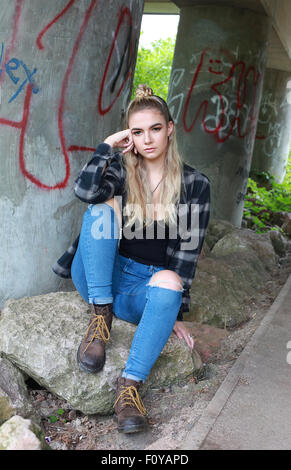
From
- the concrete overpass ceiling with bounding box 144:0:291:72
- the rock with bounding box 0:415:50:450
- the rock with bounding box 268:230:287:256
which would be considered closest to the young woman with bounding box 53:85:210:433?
the rock with bounding box 0:415:50:450

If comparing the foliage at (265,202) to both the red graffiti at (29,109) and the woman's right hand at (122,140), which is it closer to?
the red graffiti at (29,109)

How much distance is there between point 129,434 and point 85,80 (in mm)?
2433

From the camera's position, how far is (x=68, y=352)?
2.93 metres

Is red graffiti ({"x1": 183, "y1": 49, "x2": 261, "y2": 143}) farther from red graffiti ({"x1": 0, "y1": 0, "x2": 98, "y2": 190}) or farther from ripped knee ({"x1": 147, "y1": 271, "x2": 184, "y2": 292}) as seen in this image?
ripped knee ({"x1": 147, "y1": 271, "x2": 184, "y2": 292})

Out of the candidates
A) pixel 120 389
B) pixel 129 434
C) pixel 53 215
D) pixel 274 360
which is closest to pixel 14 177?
pixel 53 215

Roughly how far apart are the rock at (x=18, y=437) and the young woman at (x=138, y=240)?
539mm

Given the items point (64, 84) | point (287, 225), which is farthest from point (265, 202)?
→ point (64, 84)

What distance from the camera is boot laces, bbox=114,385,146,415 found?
105 inches

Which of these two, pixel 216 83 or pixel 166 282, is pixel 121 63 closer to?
pixel 166 282

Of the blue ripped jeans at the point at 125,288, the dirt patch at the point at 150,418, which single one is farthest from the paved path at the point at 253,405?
the blue ripped jeans at the point at 125,288

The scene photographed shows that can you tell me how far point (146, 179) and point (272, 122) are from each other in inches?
415

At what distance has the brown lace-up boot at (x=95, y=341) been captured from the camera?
110 inches

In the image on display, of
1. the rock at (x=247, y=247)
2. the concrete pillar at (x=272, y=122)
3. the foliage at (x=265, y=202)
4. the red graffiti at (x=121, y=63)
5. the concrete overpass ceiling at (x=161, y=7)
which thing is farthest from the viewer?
the concrete pillar at (x=272, y=122)

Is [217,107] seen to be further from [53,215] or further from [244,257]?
[53,215]
